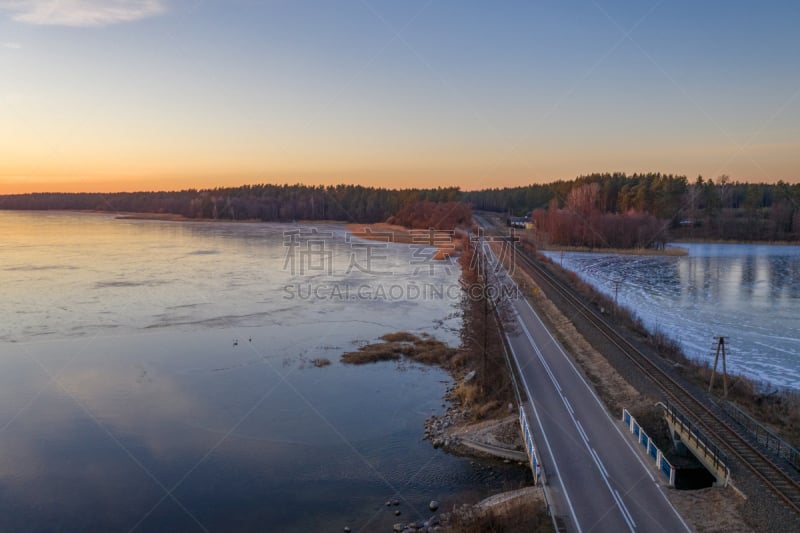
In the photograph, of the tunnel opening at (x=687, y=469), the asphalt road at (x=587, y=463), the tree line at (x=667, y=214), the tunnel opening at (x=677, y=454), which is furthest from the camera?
the tree line at (x=667, y=214)

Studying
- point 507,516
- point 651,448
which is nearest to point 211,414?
point 507,516

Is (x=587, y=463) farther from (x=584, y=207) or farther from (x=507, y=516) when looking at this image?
(x=584, y=207)

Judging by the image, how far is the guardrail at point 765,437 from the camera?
13305mm

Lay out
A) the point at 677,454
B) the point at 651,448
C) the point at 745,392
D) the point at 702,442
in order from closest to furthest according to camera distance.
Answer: the point at 651,448 → the point at 702,442 → the point at 677,454 → the point at 745,392

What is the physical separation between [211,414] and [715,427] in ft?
47.9

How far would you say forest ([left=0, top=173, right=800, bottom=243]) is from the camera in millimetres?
76800

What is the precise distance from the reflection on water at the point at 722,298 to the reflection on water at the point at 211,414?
473 inches

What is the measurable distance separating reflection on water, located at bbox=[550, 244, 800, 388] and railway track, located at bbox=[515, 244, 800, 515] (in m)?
3.75

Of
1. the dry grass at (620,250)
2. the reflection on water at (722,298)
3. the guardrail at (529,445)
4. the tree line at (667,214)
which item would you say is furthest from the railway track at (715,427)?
the tree line at (667,214)

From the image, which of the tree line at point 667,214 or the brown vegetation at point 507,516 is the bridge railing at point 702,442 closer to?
the brown vegetation at point 507,516

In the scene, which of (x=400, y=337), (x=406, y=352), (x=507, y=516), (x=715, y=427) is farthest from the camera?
(x=400, y=337)

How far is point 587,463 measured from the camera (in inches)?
526

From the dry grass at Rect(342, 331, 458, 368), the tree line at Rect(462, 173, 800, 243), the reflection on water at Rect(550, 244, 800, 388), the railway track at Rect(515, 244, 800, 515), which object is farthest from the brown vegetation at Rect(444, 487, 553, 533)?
the tree line at Rect(462, 173, 800, 243)

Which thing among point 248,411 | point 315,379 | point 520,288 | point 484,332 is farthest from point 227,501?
point 520,288
